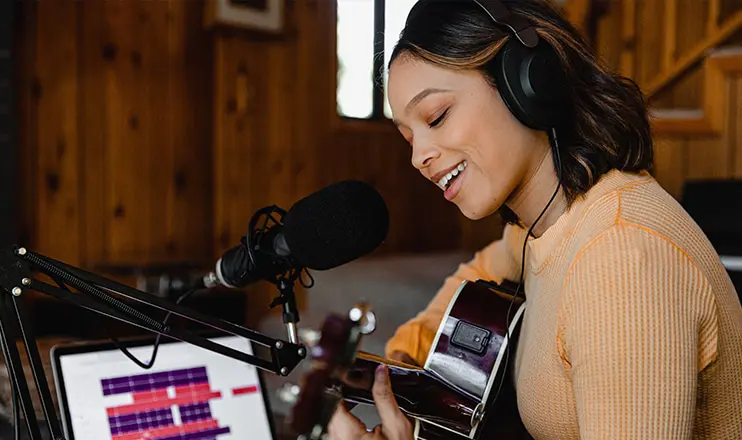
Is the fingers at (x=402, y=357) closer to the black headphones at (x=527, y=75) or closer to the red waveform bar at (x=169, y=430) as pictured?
the red waveform bar at (x=169, y=430)

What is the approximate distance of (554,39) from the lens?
1.01m

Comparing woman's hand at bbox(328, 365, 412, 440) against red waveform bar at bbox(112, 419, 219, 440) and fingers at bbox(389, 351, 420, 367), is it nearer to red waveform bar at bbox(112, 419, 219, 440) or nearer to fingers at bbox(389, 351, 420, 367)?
red waveform bar at bbox(112, 419, 219, 440)

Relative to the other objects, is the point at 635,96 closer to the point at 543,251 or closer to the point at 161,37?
the point at 543,251

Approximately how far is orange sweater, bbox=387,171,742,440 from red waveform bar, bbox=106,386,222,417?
464mm

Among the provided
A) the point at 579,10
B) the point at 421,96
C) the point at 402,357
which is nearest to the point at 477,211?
the point at 421,96

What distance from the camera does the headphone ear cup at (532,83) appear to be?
95 cm

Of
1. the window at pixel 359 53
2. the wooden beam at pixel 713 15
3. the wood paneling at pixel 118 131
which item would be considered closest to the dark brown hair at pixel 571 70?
the wooden beam at pixel 713 15

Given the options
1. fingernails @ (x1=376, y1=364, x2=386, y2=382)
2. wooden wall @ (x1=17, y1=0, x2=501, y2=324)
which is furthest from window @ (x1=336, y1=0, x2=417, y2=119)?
fingernails @ (x1=376, y1=364, x2=386, y2=382)

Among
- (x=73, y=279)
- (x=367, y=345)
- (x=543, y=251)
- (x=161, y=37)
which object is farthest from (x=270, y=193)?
(x=73, y=279)

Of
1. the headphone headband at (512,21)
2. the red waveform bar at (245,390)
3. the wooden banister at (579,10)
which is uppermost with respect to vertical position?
the wooden banister at (579,10)

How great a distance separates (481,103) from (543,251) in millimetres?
242

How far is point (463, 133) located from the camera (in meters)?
1.00

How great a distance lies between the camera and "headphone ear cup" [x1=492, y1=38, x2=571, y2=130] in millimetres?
955

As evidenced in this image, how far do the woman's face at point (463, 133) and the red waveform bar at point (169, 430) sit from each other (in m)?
0.49
